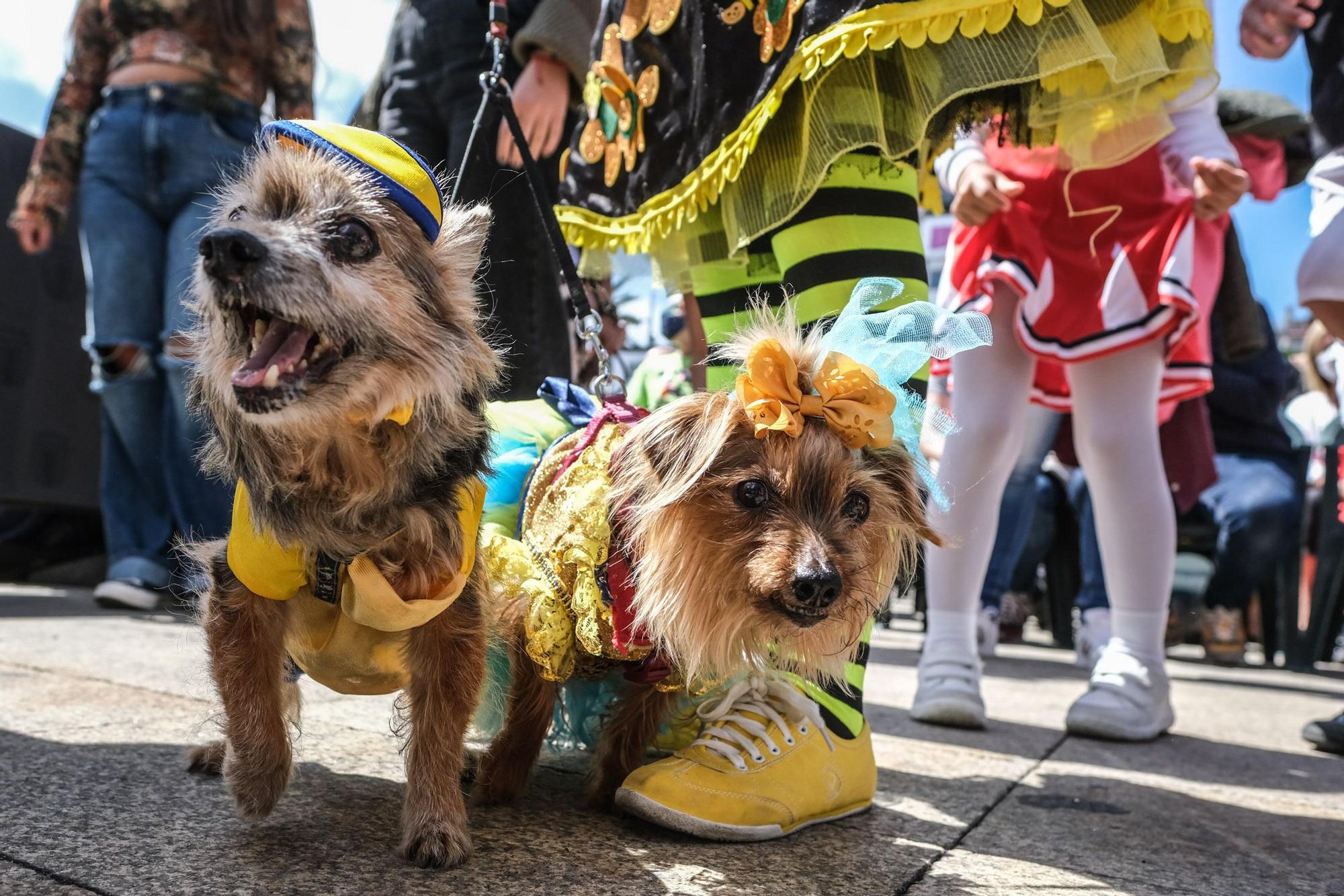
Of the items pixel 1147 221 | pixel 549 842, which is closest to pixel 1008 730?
pixel 1147 221

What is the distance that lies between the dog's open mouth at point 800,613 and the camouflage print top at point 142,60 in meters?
3.41

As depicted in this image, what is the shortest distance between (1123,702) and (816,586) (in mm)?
1733

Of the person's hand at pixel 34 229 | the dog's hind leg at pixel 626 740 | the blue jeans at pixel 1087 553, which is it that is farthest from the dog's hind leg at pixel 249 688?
the blue jeans at pixel 1087 553

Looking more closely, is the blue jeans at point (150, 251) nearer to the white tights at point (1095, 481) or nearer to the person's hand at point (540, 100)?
the person's hand at point (540, 100)

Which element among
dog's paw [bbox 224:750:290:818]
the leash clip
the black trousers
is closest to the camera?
dog's paw [bbox 224:750:290:818]

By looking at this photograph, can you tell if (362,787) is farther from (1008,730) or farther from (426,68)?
(426,68)

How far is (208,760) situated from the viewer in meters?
1.76

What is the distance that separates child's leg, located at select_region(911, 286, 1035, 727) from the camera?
2.82 meters

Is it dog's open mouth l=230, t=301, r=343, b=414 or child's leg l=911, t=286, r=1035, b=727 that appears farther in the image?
child's leg l=911, t=286, r=1035, b=727

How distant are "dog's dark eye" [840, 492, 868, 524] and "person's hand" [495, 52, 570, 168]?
1758 mm

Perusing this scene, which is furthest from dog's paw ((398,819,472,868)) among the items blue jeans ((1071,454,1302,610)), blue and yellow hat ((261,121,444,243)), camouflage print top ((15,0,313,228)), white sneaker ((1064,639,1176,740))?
blue jeans ((1071,454,1302,610))

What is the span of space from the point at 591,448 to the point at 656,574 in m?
0.32

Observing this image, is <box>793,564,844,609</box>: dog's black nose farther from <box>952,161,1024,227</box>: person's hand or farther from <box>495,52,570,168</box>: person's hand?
<box>495,52,570,168</box>: person's hand

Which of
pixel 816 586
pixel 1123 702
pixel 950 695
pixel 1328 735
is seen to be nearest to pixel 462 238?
pixel 816 586
